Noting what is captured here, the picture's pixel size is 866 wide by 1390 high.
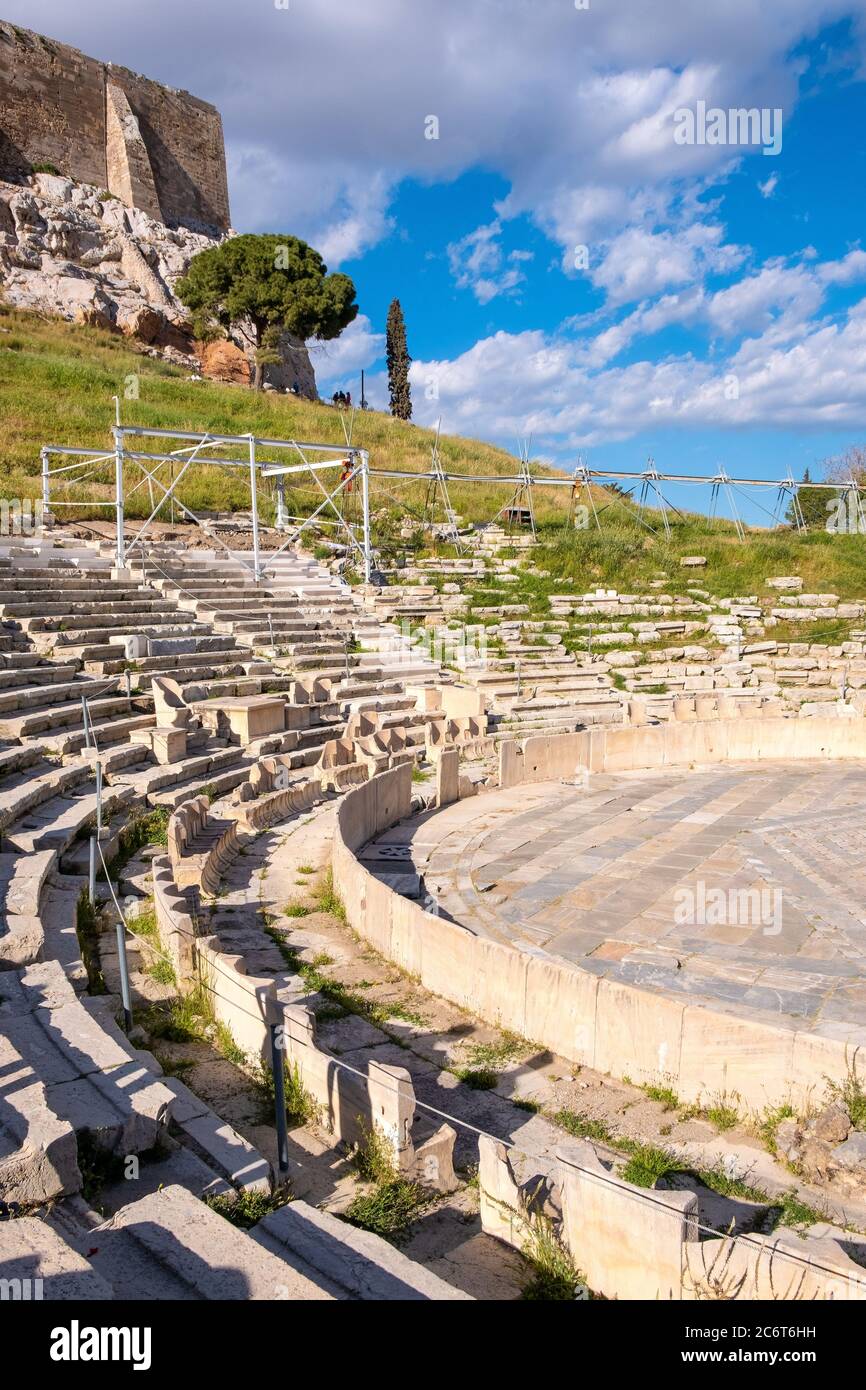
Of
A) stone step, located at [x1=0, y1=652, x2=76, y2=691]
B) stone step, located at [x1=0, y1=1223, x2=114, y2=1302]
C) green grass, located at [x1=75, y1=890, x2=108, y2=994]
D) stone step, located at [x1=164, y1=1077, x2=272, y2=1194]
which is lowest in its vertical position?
stone step, located at [x1=164, y1=1077, x2=272, y2=1194]

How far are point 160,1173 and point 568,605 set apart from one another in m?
20.2

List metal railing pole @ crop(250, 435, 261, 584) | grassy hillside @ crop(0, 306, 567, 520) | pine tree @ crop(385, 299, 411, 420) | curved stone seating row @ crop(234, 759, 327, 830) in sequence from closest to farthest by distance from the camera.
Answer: curved stone seating row @ crop(234, 759, 327, 830) → metal railing pole @ crop(250, 435, 261, 584) → grassy hillside @ crop(0, 306, 567, 520) → pine tree @ crop(385, 299, 411, 420)

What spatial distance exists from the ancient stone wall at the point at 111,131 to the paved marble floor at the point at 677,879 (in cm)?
4560

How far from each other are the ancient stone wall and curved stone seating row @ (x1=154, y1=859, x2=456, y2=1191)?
159 feet

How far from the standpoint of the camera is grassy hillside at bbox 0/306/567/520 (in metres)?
25.4

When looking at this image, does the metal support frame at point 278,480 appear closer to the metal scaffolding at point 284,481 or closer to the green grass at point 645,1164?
the metal scaffolding at point 284,481

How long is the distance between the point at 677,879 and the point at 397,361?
4948 cm

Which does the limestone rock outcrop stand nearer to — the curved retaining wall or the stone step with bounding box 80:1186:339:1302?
the curved retaining wall

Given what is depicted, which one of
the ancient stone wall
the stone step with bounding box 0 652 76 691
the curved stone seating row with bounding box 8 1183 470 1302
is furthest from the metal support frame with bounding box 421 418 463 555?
the ancient stone wall

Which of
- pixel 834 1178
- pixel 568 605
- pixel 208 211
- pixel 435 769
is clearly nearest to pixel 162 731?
pixel 435 769

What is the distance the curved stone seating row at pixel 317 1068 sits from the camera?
4480mm

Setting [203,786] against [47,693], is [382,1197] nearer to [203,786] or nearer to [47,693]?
[203,786]

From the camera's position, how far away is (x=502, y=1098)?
552cm

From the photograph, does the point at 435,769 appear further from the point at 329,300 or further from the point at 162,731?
the point at 329,300
